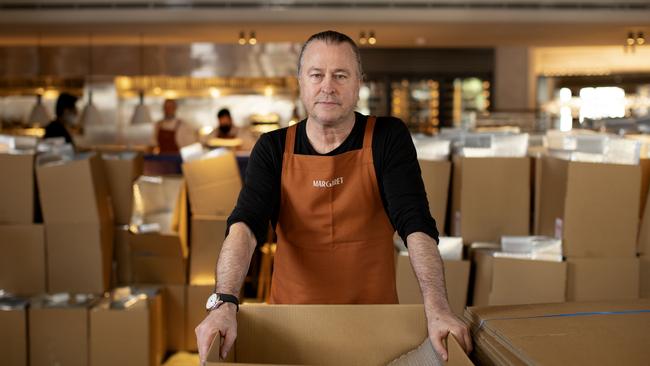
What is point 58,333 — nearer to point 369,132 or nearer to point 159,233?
point 159,233

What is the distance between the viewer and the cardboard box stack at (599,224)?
3186mm

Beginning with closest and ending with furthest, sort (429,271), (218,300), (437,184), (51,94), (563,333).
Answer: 1. (563,333)
2. (218,300)
3. (429,271)
4. (437,184)
5. (51,94)

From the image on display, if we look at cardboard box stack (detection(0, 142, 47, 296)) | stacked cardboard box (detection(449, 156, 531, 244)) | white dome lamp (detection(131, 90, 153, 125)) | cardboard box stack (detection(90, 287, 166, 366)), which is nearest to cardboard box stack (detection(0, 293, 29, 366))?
cardboard box stack (detection(0, 142, 47, 296))

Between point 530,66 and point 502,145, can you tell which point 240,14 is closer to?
point 502,145

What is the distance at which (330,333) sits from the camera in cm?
156

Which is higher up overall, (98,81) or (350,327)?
(98,81)

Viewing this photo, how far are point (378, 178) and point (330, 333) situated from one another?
1.88 feet

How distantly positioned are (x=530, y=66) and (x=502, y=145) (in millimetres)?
9613

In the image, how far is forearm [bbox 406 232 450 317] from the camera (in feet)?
5.08

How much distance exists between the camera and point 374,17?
8.30 metres

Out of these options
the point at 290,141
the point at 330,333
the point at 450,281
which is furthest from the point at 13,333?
the point at 330,333

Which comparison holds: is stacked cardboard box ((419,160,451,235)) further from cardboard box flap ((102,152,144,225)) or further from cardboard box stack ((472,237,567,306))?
cardboard box flap ((102,152,144,225))

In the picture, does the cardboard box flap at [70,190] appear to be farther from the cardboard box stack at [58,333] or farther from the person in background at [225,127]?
the person in background at [225,127]

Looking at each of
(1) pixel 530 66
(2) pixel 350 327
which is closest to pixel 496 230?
(2) pixel 350 327
